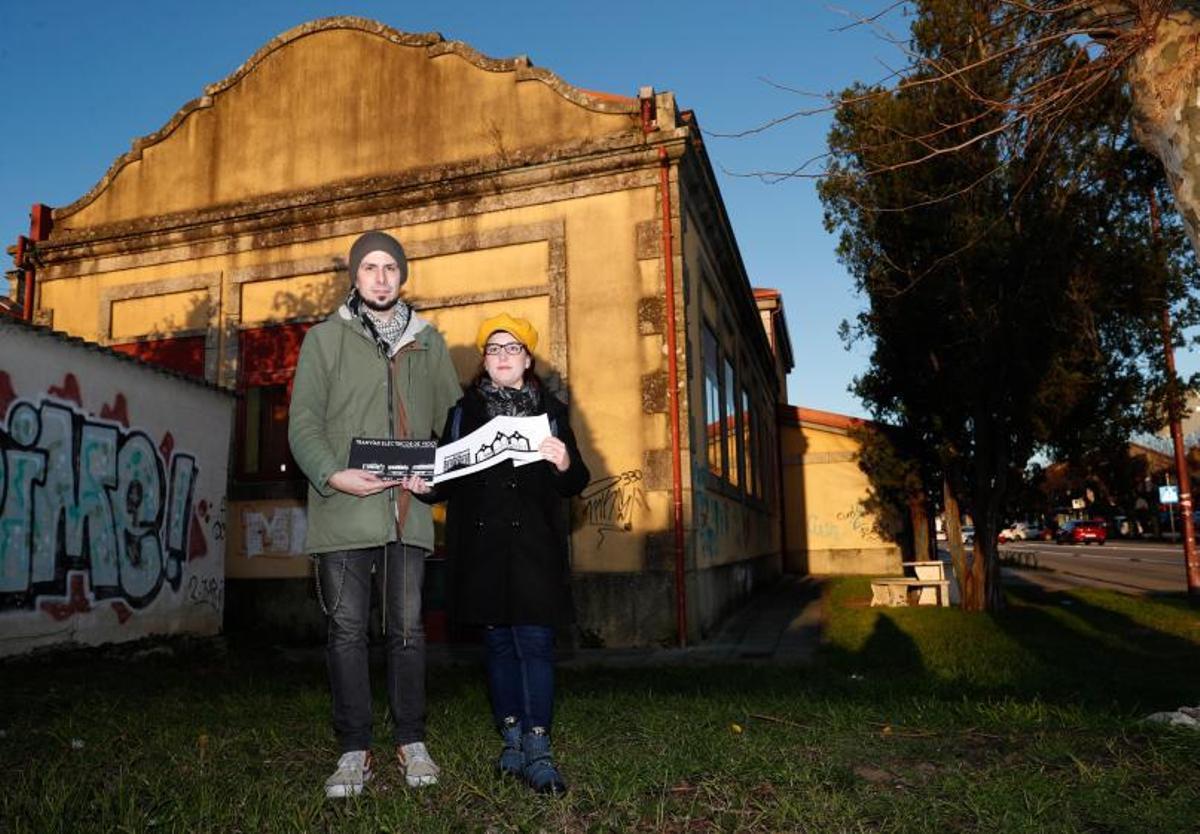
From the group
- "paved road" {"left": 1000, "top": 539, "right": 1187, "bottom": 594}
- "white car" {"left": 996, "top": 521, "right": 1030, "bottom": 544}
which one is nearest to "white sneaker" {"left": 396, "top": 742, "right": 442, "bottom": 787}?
"paved road" {"left": 1000, "top": 539, "right": 1187, "bottom": 594}

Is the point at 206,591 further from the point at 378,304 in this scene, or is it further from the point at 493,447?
the point at 493,447

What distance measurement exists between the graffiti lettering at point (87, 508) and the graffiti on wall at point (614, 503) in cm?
460

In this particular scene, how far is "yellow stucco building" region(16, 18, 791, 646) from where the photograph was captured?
31.5 feet

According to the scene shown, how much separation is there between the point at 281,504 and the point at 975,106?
10.2 meters

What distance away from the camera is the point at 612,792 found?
2961mm

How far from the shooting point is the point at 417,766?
3.15 meters

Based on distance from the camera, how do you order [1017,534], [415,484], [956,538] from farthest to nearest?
[1017,534]
[956,538]
[415,484]

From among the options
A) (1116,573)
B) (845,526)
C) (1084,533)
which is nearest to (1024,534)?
(1084,533)

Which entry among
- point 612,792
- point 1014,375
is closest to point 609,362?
point 1014,375

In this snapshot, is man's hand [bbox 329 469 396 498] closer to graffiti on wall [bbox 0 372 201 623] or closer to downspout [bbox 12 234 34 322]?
graffiti on wall [bbox 0 372 201 623]

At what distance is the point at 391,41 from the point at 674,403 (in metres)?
6.46

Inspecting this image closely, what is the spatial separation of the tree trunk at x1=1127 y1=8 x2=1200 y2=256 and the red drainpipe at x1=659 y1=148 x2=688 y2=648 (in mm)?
5851

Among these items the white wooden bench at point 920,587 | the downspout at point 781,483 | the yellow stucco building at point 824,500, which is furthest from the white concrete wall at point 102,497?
the yellow stucco building at point 824,500

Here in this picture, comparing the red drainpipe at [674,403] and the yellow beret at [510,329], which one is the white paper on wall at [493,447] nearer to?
the yellow beret at [510,329]
